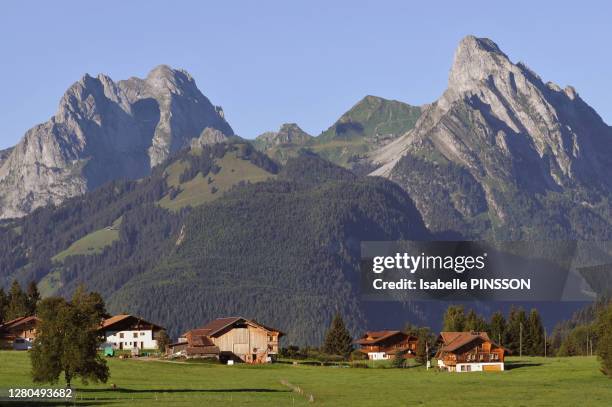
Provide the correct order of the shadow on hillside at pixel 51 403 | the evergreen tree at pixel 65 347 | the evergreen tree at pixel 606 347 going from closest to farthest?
1. the shadow on hillside at pixel 51 403
2. the evergreen tree at pixel 65 347
3. the evergreen tree at pixel 606 347

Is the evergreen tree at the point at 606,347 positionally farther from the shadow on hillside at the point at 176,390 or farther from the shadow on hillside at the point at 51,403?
the shadow on hillside at the point at 51,403

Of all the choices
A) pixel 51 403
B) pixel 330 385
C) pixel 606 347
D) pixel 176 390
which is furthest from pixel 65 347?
pixel 606 347

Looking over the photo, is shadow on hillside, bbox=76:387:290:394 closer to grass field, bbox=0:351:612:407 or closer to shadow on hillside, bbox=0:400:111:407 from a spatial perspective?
grass field, bbox=0:351:612:407

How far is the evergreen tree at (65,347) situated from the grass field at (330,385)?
7.96ft

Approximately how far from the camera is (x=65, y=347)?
130375 mm

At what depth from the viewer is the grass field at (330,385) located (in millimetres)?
127375

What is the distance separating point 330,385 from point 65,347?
36.6 meters

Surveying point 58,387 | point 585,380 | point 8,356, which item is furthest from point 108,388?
point 585,380

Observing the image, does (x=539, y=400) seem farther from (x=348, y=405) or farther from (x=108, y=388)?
(x=108, y=388)

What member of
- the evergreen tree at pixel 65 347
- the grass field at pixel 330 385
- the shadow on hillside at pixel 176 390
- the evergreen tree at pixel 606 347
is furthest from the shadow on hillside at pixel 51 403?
the evergreen tree at pixel 606 347

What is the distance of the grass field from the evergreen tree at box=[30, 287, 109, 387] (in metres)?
2.43

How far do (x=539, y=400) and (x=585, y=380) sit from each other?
3468cm

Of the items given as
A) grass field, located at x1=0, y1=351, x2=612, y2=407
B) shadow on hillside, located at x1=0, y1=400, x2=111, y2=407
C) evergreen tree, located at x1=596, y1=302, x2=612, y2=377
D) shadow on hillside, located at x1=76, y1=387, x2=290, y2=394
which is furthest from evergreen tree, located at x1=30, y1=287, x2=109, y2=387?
evergreen tree, located at x1=596, y1=302, x2=612, y2=377

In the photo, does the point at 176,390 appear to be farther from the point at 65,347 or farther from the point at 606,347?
the point at 606,347
